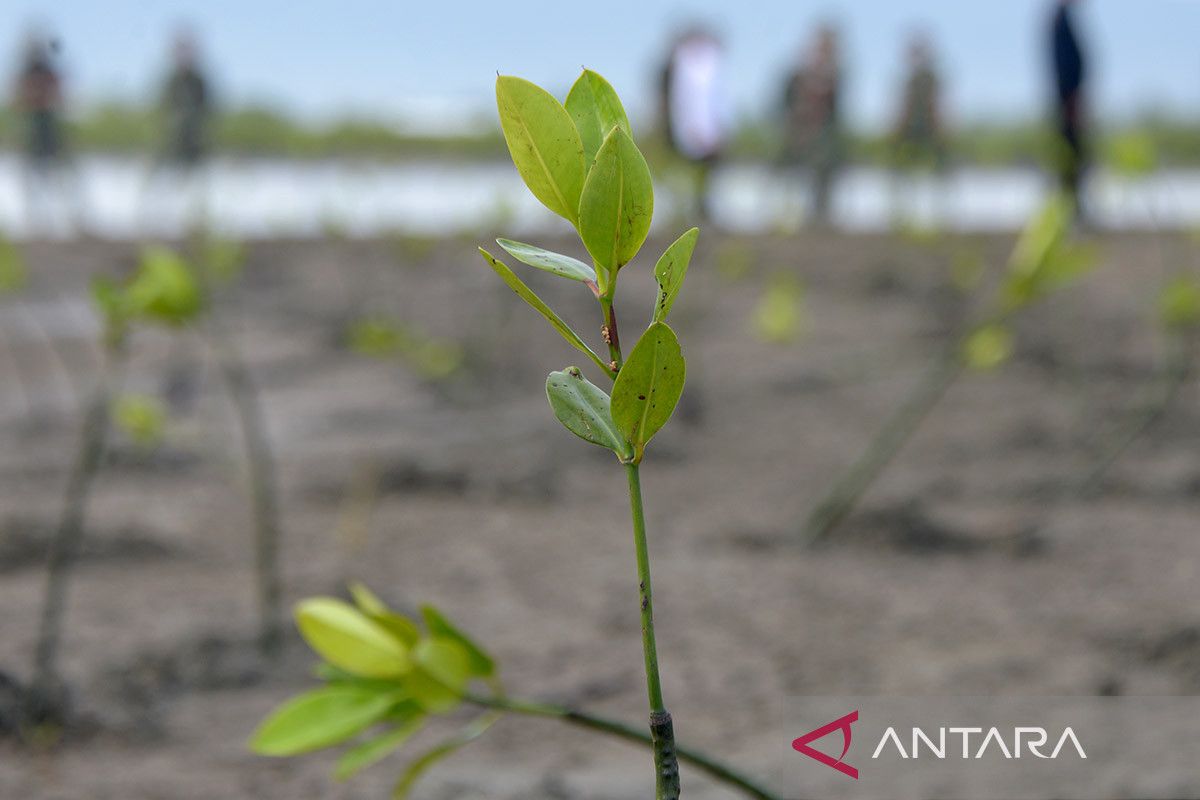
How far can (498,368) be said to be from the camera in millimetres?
4324

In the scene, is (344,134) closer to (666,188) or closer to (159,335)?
(159,335)

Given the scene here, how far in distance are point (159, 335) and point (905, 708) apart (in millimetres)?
4828

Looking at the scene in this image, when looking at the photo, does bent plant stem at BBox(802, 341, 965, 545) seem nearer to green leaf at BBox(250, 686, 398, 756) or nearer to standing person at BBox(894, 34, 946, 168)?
green leaf at BBox(250, 686, 398, 756)

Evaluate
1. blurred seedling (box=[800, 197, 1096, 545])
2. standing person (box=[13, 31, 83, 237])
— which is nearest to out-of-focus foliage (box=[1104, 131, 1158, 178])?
blurred seedling (box=[800, 197, 1096, 545])

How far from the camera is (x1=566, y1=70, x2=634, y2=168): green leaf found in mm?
589

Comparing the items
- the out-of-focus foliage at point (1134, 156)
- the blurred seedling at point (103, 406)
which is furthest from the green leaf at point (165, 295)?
the out-of-focus foliage at point (1134, 156)

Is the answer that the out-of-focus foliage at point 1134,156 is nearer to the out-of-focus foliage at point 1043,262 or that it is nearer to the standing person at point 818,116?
the out-of-focus foliage at point 1043,262

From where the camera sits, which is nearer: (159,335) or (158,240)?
(159,335)

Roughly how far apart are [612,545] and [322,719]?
5.76 ft

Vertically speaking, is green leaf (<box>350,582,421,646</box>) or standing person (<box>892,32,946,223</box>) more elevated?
standing person (<box>892,32,946,223</box>)

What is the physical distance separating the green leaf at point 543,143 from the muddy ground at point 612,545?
93cm

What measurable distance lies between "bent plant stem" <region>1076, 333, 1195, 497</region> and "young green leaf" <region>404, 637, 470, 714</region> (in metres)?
1.84

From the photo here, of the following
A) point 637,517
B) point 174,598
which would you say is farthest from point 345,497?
point 637,517

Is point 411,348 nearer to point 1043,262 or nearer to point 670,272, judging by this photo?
point 1043,262
